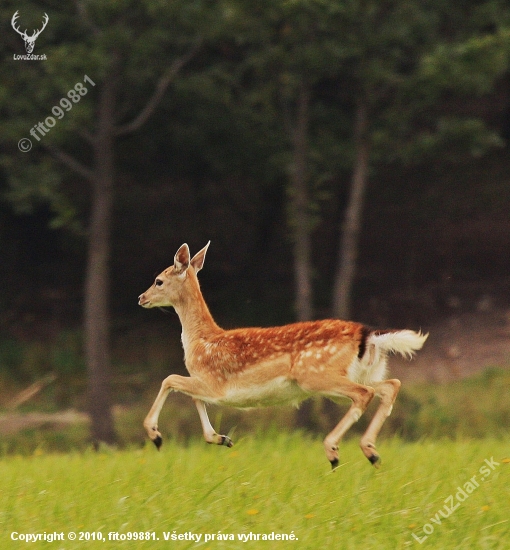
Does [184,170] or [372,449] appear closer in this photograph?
[372,449]

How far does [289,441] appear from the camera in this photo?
8672 mm

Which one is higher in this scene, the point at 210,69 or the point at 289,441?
the point at 210,69

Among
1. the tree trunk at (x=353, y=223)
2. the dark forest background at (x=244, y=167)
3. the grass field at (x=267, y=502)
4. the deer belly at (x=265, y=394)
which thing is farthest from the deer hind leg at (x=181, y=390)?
the tree trunk at (x=353, y=223)

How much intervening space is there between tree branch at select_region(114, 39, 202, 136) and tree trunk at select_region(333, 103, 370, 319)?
8.36ft

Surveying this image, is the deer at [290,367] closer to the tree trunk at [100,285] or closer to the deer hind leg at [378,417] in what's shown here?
the deer hind leg at [378,417]

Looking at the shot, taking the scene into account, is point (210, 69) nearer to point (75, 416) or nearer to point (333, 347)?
point (75, 416)

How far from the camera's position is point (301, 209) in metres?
15.3

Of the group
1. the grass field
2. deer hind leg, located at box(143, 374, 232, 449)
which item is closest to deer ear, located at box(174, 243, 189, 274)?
deer hind leg, located at box(143, 374, 232, 449)

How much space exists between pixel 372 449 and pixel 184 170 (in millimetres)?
13773

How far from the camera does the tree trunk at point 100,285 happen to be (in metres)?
14.8

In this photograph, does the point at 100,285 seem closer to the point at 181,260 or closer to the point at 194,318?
the point at 194,318

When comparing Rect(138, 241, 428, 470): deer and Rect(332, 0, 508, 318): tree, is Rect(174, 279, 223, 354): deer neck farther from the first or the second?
Rect(332, 0, 508, 318): tree

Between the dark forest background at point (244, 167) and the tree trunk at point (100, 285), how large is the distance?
0.03 meters

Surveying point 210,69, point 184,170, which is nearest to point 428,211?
point 184,170
